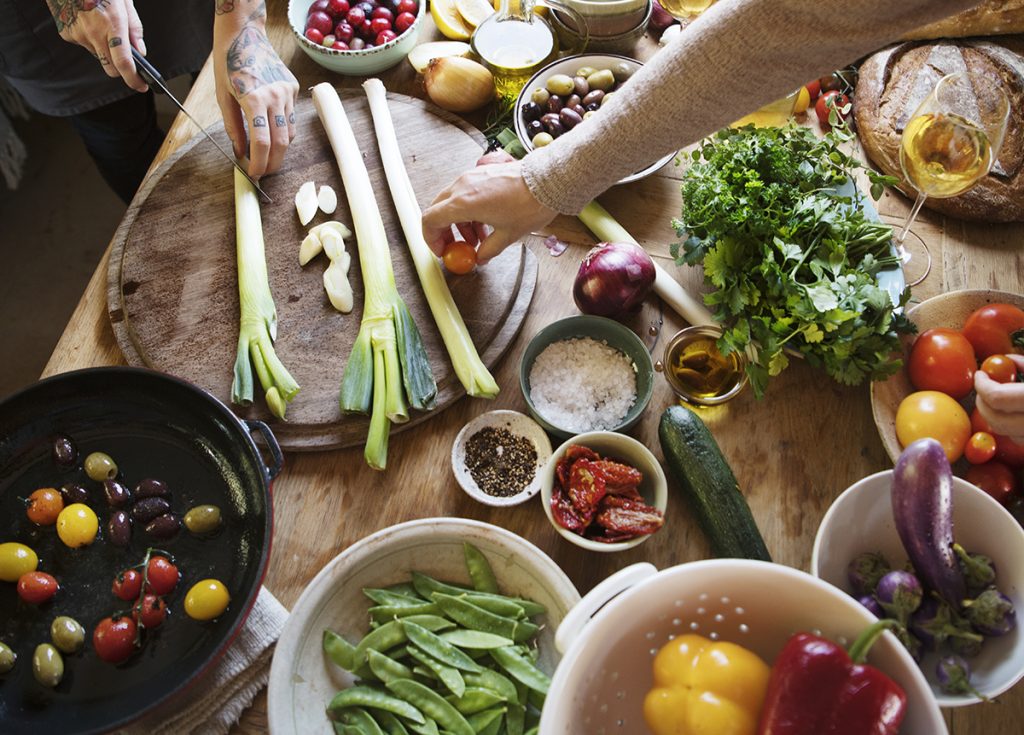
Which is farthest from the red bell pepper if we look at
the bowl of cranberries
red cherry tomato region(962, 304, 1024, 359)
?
the bowl of cranberries

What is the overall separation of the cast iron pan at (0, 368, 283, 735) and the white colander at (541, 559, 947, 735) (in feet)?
1.75

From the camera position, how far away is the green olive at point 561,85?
1697 millimetres

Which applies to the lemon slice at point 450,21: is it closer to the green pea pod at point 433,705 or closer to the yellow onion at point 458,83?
the yellow onion at point 458,83

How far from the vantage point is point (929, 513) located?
997 mm

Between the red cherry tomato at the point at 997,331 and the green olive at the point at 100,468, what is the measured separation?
158 centimetres

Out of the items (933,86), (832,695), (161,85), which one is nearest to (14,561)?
(161,85)

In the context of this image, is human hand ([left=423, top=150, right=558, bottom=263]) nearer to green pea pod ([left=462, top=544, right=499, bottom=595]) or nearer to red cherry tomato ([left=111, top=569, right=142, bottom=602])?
green pea pod ([left=462, top=544, right=499, bottom=595])

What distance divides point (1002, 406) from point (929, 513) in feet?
0.94

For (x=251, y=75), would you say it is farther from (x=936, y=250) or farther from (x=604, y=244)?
(x=936, y=250)

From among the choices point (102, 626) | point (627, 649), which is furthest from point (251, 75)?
point (627, 649)

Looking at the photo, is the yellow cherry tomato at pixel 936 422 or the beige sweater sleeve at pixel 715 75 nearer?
the beige sweater sleeve at pixel 715 75

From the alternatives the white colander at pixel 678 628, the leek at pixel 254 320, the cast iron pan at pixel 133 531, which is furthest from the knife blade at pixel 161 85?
the white colander at pixel 678 628

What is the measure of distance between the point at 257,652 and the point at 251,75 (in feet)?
4.02

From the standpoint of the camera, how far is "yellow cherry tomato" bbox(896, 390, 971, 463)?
4.15 feet
